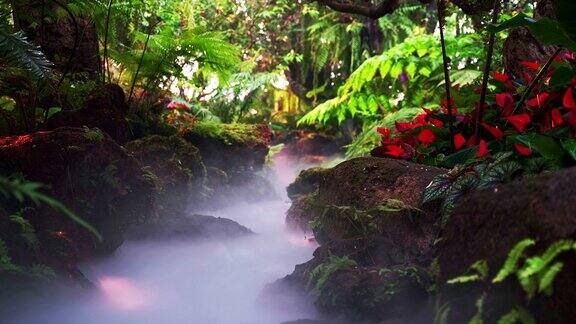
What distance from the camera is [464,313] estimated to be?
4.36 feet

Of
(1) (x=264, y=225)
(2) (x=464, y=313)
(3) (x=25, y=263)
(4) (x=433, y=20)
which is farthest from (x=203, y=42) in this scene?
(4) (x=433, y=20)

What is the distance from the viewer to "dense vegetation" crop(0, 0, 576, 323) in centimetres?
199

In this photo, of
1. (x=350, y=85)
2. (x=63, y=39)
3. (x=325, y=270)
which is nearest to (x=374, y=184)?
(x=325, y=270)

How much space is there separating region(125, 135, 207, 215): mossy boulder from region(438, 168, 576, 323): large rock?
2.64 m

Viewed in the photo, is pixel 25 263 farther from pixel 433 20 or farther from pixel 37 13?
pixel 433 20

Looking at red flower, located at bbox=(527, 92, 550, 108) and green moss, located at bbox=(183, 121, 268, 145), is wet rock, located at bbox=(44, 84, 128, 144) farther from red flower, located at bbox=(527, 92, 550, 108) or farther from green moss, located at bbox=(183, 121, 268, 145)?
red flower, located at bbox=(527, 92, 550, 108)

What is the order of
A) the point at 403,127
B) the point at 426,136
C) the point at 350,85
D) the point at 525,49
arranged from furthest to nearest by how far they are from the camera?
1. the point at 350,85
2. the point at 525,49
3. the point at 403,127
4. the point at 426,136

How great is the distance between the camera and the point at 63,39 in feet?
14.4

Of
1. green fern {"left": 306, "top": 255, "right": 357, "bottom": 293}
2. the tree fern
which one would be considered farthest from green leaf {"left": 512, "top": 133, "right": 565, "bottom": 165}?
the tree fern

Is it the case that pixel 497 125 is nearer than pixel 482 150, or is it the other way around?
pixel 482 150

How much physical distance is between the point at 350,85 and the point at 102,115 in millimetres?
3007

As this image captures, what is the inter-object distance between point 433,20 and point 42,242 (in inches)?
296

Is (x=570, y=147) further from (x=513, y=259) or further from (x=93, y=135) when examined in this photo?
(x=93, y=135)

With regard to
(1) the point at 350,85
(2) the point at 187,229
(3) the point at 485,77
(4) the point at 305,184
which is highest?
(3) the point at 485,77
